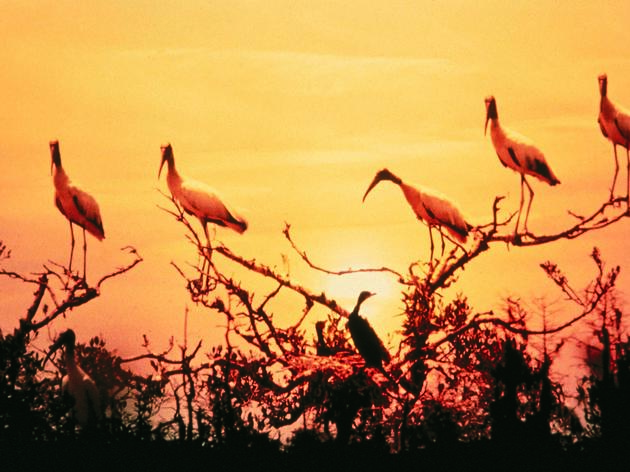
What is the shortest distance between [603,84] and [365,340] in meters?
9.48

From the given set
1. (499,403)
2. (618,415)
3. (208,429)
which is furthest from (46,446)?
(618,415)

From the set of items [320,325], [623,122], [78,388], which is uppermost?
[623,122]

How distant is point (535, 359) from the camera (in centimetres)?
1680

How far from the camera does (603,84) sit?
24719 millimetres

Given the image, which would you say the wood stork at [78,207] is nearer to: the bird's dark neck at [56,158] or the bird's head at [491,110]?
the bird's dark neck at [56,158]

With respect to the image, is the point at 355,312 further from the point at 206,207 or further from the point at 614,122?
the point at 614,122

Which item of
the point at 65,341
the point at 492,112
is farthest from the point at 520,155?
the point at 65,341

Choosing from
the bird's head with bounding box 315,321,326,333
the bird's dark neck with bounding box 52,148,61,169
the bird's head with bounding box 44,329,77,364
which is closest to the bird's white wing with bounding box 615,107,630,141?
the bird's head with bounding box 315,321,326,333

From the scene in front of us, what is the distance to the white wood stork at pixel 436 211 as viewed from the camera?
20062mm

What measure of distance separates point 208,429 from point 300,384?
4139 mm

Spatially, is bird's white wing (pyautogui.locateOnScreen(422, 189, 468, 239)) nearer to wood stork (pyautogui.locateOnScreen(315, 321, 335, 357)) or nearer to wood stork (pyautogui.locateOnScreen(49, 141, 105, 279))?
wood stork (pyautogui.locateOnScreen(315, 321, 335, 357))

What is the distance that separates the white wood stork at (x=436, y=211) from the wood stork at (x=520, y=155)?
1.54 m

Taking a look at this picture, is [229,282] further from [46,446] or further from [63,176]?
[63,176]

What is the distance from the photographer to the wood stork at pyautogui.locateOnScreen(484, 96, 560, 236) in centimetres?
2205
